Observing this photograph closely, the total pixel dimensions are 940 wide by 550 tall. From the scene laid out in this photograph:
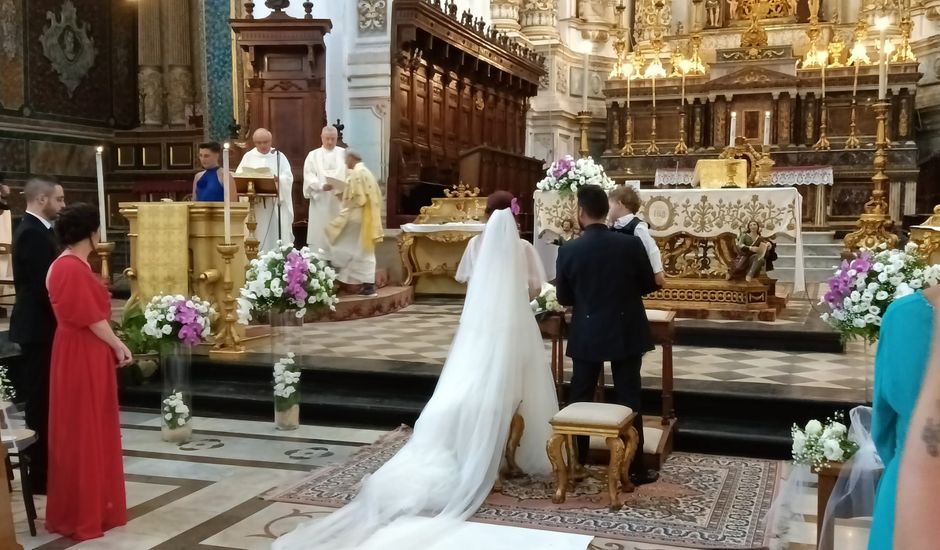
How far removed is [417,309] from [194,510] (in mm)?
6132

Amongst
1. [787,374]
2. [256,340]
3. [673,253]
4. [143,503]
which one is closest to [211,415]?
[256,340]

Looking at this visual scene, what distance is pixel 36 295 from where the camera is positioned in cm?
449

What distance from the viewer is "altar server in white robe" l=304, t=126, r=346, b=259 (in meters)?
9.43

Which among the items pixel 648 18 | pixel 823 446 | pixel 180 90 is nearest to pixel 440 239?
pixel 180 90

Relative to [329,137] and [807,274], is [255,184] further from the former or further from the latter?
A: [807,274]

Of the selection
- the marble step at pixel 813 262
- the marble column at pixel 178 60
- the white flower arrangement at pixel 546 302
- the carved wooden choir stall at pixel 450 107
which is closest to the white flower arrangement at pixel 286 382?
the white flower arrangement at pixel 546 302

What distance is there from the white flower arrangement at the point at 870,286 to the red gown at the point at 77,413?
3745 mm

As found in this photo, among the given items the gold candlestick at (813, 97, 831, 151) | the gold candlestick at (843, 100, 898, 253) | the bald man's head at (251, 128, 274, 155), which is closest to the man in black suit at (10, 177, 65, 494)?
the bald man's head at (251, 128, 274, 155)

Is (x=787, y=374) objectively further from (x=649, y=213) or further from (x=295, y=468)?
(x=295, y=468)

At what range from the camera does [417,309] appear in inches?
408

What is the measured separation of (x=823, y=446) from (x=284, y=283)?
3779 mm

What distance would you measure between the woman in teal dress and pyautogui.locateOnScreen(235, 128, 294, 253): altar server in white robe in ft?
24.8

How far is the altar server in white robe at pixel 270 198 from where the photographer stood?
8.81 metres

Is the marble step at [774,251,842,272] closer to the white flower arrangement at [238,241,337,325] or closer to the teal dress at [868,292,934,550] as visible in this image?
the white flower arrangement at [238,241,337,325]
